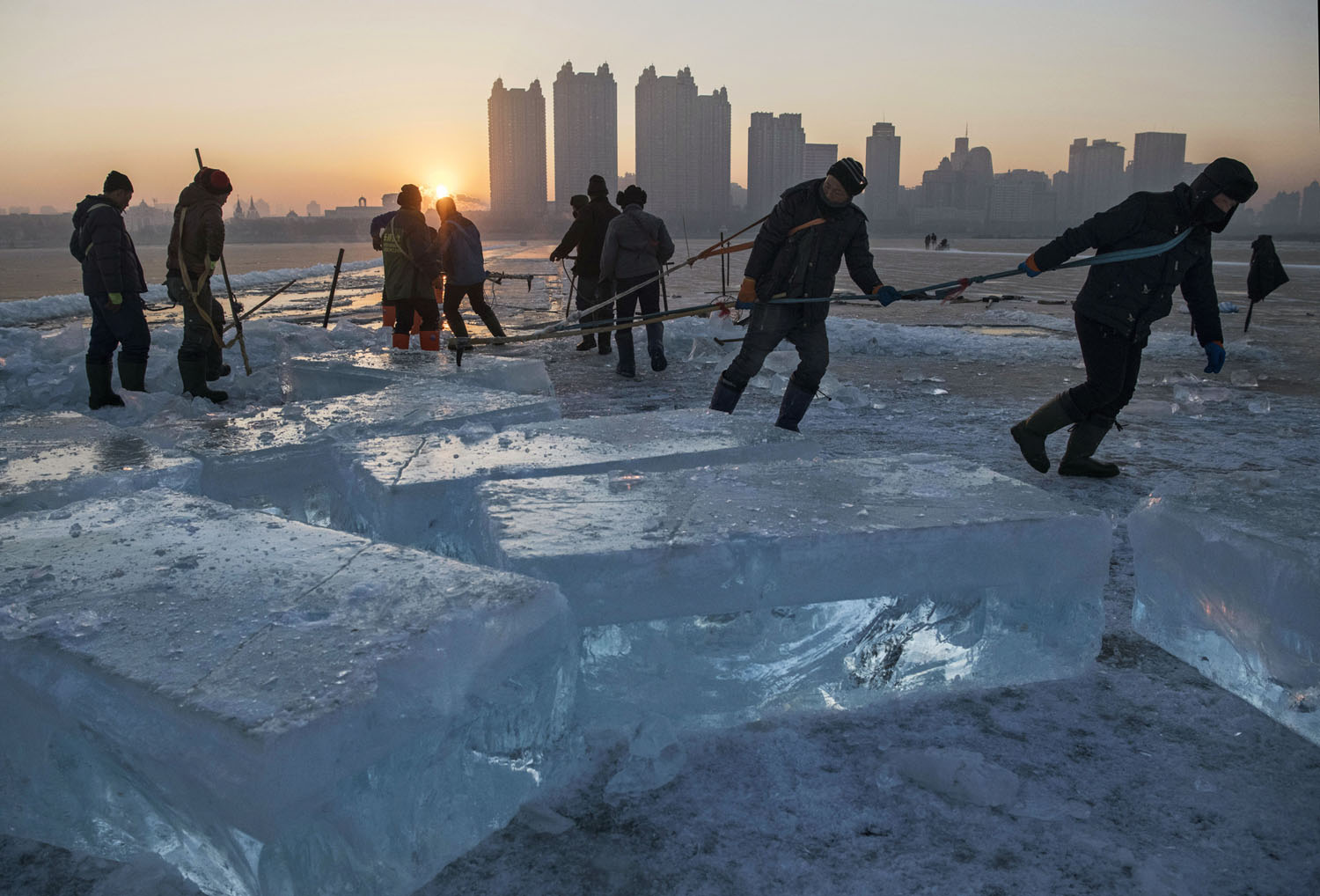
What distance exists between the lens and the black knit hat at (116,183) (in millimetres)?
5555

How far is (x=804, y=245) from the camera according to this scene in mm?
4441

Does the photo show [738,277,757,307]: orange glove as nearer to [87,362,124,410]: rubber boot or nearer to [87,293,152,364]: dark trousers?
Result: [87,293,152,364]: dark trousers

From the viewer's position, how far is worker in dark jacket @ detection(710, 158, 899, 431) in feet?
14.5

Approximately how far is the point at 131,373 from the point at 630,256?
154 inches

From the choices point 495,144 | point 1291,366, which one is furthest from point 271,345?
point 495,144

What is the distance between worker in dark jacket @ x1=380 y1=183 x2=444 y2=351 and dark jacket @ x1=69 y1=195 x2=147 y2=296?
7.25 ft

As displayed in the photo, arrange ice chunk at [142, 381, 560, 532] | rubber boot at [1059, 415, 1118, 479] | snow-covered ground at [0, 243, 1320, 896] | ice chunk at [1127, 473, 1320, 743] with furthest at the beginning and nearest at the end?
rubber boot at [1059, 415, 1118, 479]
ice chunk at [142, 381, 560, 532]
ice chunk at [1127, 473, 1320, 743]
snow-covered ground at [0, 243, 1320, 896]

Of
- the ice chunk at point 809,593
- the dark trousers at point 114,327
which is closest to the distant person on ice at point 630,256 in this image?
the dark trousers at point 114,327

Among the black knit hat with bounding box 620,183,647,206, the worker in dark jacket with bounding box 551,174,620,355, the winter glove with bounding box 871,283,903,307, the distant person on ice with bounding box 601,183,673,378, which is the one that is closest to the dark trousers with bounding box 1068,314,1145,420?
the winter glove with bounding box 871,283,903,307

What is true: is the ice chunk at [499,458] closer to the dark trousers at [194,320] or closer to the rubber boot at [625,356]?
the dark trousers at [194,320]

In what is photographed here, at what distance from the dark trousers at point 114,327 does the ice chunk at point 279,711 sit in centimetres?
406

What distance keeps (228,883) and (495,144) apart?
18179 centimetres

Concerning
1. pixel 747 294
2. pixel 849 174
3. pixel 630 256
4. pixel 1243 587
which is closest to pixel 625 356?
pixel 630 256

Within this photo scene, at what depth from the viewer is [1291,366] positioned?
805 centimetres
